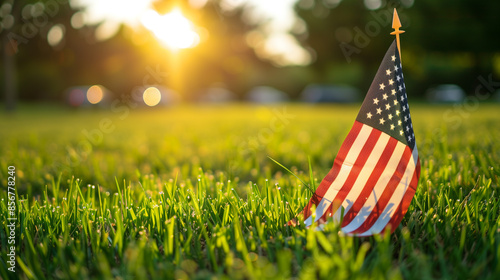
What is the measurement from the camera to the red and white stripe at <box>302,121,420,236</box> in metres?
1.63

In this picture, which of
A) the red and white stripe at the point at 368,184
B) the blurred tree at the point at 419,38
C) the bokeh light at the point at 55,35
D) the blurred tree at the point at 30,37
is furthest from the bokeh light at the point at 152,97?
the red and white stripe at the point at 368,184

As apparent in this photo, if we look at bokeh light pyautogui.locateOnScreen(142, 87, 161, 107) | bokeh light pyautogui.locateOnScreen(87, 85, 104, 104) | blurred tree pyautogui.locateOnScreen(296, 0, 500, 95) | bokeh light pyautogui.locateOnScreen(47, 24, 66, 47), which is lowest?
bokeh light pyautogui.locateOnScreen(87, 85, 104, 104)

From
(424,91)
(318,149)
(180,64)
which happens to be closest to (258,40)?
(180,64)

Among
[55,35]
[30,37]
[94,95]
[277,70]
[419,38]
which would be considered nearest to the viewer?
[94,95]

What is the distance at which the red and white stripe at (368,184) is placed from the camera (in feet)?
5.35

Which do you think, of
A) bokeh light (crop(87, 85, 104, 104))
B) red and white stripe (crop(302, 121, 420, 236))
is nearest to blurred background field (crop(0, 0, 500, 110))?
bokeh light (crop(87, 85, 104, 104))

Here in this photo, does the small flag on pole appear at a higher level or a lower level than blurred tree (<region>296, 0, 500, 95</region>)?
lower

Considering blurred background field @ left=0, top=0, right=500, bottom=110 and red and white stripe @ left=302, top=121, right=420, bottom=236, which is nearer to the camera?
red and white stripe @ left=302, top=121, right=420, bottom=236

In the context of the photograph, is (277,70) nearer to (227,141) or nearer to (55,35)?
(55,35)

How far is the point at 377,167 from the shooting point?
1.77m

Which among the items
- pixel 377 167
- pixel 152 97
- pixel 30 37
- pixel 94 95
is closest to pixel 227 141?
pixel 377 167

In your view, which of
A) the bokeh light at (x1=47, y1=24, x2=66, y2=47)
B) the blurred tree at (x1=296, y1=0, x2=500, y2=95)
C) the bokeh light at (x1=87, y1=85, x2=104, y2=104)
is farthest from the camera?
the blurred tree at (x1=296, y1=0, x2=500, y2=95)

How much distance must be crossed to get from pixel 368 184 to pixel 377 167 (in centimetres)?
9

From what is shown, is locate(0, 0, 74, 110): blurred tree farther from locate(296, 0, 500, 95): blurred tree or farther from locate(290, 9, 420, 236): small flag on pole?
locate(296, 0, 500, 95): blurred tree
